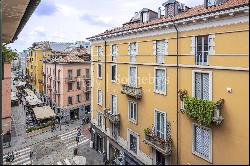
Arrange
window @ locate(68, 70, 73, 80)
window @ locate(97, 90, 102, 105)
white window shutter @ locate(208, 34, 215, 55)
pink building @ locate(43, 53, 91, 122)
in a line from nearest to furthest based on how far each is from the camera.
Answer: white window shutter @ locate(208, 34, 215, 55), window @ locate(97, 90, 102, 105), pink building @ locate(43, 53, 91, 122), window @ locate(68, 70, 73, 80)

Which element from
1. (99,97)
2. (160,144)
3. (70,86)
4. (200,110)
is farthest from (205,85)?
(70,86)

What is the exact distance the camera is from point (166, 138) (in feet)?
64.6

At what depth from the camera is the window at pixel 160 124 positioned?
20.1m

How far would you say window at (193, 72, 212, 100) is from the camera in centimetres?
1621

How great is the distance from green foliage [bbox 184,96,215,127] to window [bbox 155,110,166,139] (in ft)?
12.9

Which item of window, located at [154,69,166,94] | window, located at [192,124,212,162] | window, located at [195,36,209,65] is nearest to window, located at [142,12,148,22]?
window, located at [154,69,166,94]

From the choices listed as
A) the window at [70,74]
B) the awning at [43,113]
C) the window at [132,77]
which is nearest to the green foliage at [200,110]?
the window at [132,77]

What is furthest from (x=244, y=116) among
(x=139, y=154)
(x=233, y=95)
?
(x=139, y=154)

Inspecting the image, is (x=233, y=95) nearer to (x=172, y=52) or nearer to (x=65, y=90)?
(x=172, y=52)

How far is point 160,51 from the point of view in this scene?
20.2 m

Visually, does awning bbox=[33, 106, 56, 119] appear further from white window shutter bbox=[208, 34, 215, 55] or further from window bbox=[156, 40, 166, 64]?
white window shutter bbox=[208, 34, 215, 55]

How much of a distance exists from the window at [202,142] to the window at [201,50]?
163 inches

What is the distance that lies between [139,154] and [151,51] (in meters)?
9.31

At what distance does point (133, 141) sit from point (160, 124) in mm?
5258
